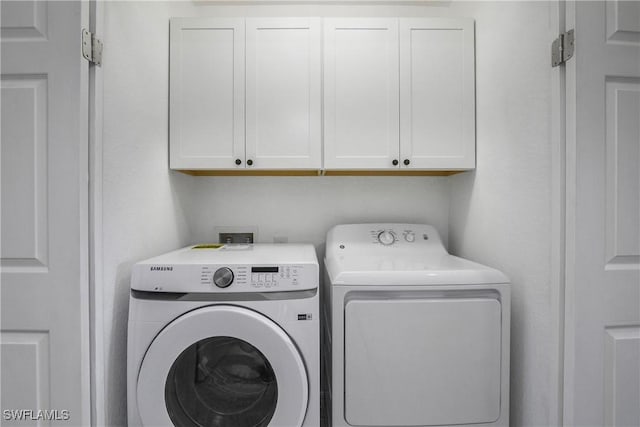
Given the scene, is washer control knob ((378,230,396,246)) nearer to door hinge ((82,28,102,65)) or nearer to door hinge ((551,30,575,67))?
door hinge ((551,30,575,67))

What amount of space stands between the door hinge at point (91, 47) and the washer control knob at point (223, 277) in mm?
852

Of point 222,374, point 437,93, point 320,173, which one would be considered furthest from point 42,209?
point 437,93

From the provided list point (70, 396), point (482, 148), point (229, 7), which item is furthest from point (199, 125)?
point (482, 148)

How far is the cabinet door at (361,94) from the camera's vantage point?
1485 mm

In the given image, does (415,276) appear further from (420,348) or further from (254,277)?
(254,277)

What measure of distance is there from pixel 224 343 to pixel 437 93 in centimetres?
158

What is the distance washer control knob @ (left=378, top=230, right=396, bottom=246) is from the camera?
1.64 meters

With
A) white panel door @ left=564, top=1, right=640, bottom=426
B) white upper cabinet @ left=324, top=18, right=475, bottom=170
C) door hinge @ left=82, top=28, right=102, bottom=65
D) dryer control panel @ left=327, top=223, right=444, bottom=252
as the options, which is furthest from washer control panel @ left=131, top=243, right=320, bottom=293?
white panel door @ left=564, top=1, right=640, bottom=426

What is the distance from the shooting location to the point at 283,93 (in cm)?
149

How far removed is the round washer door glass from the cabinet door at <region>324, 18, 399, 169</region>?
3.20 feet

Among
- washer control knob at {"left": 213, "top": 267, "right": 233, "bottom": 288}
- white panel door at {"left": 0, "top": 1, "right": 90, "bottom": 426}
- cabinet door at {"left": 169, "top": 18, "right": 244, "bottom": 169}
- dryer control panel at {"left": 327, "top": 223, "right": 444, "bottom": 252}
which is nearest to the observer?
white panel door at {"left": 0, "top": 1, "right": 90, "bottom": 426}

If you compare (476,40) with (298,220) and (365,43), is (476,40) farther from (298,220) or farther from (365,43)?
(298,220)

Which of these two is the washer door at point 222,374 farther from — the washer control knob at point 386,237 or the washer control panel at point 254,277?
the washer control knob at point 386,237

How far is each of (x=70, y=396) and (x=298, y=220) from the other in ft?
4.07
